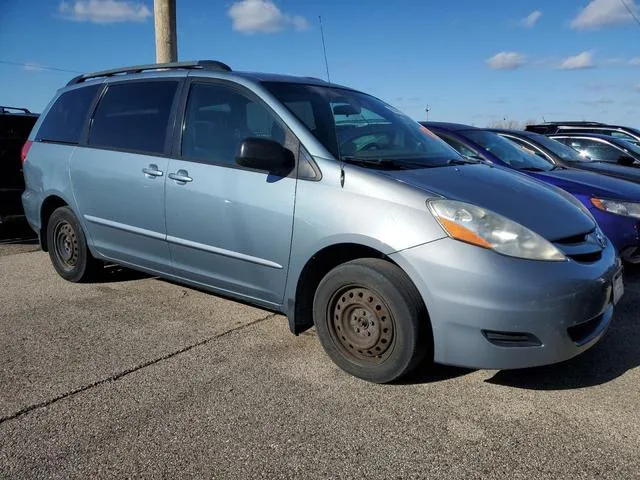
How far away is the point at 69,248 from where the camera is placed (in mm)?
5191

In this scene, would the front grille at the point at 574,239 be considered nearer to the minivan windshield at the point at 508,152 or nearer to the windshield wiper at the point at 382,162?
the windshield wiper at the point at 382,162

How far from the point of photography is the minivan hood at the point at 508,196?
3076 mm

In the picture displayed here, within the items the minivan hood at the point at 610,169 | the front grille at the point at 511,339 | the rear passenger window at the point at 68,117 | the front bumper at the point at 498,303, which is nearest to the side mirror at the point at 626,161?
the minivan hood at the point at 610,169

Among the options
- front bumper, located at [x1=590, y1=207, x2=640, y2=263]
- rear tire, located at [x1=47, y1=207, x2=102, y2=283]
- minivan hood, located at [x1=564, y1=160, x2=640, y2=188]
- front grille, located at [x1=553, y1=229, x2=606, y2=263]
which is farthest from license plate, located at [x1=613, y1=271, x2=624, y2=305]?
rear tire, located at [x1=47, y1=207, x2=102, y2=283]

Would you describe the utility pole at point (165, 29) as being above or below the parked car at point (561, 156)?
above

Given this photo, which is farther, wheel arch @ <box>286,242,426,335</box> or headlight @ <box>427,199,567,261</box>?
wheel arch @ <box>286,242,426,335</box>

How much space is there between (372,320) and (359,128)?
141 centimetres

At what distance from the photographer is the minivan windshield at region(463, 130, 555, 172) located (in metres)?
6.22

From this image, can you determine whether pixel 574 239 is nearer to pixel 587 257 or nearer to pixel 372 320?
pixel 587 257

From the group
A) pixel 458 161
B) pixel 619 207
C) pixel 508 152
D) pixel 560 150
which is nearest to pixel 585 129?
pixel 560 150

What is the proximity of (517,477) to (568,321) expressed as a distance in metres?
0.88

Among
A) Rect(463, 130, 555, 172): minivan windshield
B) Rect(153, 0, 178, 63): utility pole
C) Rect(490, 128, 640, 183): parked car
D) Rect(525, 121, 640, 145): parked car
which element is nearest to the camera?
Rect(463, 130, 555, 172): minivan windshield

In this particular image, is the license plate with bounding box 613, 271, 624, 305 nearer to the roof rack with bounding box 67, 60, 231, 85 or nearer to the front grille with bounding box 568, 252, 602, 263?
the front grille with bounding box 568, 252, 602, 263

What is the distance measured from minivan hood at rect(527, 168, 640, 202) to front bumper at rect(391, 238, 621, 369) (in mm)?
2791
